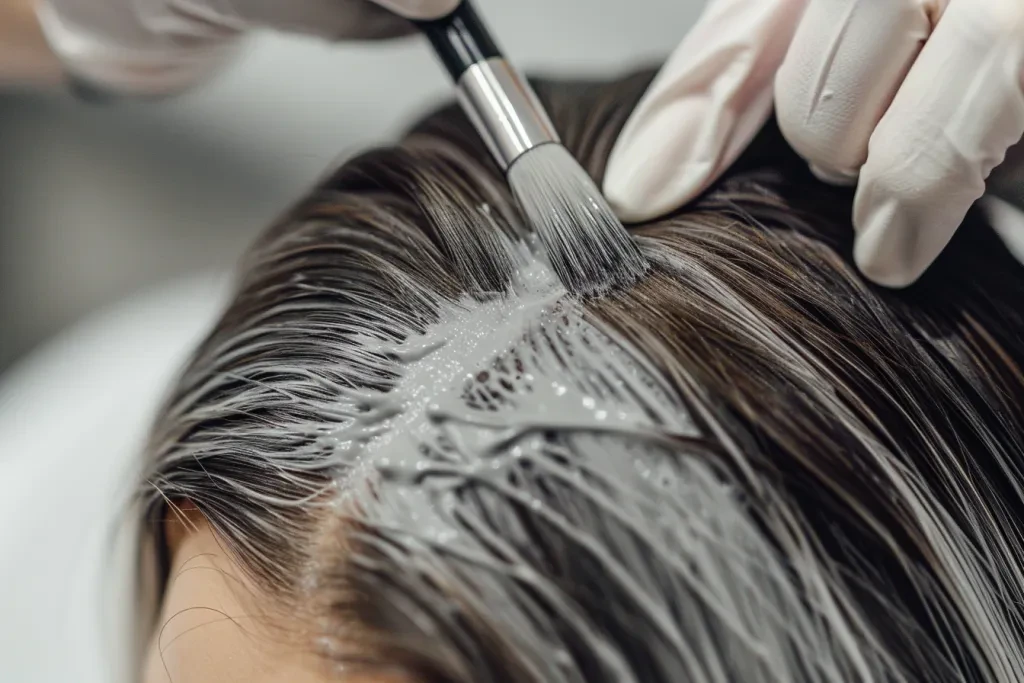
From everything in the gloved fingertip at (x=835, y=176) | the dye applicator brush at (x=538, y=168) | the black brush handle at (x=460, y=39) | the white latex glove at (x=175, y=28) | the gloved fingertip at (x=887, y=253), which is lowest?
the gloved fingertip at (x=887, y=253)

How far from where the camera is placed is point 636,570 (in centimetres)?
40

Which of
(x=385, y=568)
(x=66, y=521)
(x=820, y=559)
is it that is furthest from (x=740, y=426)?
(x=66, y=521)

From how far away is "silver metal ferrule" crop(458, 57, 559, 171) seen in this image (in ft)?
1.79

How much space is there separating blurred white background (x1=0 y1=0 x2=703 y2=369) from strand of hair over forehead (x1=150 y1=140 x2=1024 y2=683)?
0.77m

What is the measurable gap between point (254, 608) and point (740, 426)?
11.7 inches

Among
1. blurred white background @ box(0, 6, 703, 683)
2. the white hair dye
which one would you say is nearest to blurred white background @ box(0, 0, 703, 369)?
blurred white background @ box(0, 6, 703, 683)

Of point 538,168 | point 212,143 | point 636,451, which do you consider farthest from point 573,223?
point 212,143

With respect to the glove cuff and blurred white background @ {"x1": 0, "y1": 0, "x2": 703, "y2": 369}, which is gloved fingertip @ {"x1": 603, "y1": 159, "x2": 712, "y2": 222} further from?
blurred white background @ {"x1": 0, "y1": 0, "x2": 703, "y2": 369}

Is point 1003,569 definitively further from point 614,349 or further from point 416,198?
point 416,198

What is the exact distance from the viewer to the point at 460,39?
1.93ft

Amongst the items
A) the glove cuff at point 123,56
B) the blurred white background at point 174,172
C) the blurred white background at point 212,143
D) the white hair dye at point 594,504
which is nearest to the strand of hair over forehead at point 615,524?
the white hair dye at point 594,504

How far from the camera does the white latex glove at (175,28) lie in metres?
0.68

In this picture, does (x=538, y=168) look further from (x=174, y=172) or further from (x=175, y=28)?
(x=174, y=172)

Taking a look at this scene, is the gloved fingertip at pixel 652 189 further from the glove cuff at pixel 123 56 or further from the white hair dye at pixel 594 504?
the glove cuff at pixel 123 56
